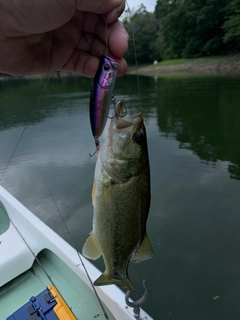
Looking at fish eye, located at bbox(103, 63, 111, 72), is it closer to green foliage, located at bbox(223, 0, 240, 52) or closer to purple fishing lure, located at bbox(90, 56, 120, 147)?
purple fishing lure, located at bbox(90, 56, 120, 147)

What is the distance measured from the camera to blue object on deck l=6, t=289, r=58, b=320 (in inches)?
97.2

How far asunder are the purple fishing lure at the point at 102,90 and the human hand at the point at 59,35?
37cm

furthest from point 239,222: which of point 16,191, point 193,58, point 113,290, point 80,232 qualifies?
point 193,58

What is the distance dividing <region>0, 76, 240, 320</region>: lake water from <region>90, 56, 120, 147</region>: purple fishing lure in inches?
131

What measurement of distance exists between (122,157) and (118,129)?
157 mm

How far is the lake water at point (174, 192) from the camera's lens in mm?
4090

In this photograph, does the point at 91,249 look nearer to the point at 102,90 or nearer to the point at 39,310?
the point at 102,90

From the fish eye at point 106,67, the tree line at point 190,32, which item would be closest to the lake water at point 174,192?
the fish eye at point 106,67

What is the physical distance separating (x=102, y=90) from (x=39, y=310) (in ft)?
7.09

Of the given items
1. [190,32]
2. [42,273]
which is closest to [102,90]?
[42,273]

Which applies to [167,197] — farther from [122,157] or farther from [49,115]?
[49,115]

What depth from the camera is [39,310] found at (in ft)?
8.30

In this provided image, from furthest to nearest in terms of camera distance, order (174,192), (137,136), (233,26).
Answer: (233,26) < (174,192) < (137,136)

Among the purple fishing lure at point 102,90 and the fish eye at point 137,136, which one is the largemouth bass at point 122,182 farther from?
the purple fishing lure at point 102,90
